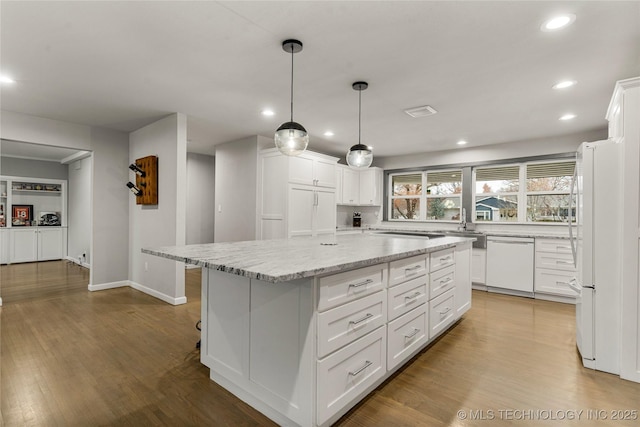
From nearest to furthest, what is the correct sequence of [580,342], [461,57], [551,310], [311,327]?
[311,327] < [461,57] < [580,342] < [551,310]

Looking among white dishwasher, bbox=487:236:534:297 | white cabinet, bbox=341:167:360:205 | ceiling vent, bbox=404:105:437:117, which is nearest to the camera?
ceiling vent, bbox=404:105:437:117

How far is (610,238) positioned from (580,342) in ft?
3.00

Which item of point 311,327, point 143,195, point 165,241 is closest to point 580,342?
point 311,327

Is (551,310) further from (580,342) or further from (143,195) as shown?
(143,195)

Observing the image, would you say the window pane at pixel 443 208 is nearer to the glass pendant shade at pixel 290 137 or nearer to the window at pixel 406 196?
the window at pixel 406 196

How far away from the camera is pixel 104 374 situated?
2262 mm

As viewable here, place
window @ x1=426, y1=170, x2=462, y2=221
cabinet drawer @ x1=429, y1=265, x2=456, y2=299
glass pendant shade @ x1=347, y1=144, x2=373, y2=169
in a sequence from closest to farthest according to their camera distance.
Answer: cabinet drawer @ x1=429, y1=265, x2=456, y2=299 → glass pendant shade @ x1=347, y1=144, x2=373, y2=169 → window @ x1=426, y1=170, x2=462, y2=221

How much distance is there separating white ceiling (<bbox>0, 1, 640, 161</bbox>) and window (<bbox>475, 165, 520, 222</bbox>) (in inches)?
53.4

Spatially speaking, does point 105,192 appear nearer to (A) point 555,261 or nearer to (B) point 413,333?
(B) point 413,333

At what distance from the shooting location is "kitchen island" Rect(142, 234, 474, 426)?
1556mm

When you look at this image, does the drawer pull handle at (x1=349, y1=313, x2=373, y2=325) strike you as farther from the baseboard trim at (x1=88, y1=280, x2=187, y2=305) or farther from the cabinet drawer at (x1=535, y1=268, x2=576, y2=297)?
the cabinet drawer at (x1=535, y1=268, x2=576, y2=297)

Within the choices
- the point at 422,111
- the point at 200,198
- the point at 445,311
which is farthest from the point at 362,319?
the point at 200,198

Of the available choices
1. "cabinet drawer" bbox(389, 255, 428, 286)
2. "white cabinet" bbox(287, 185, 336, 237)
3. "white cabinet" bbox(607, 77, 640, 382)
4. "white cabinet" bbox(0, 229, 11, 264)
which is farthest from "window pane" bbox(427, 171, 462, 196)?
"white cabinet" bbox(0, 229, 11, 264)

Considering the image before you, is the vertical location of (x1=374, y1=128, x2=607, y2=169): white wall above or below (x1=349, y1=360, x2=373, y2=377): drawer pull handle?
above
